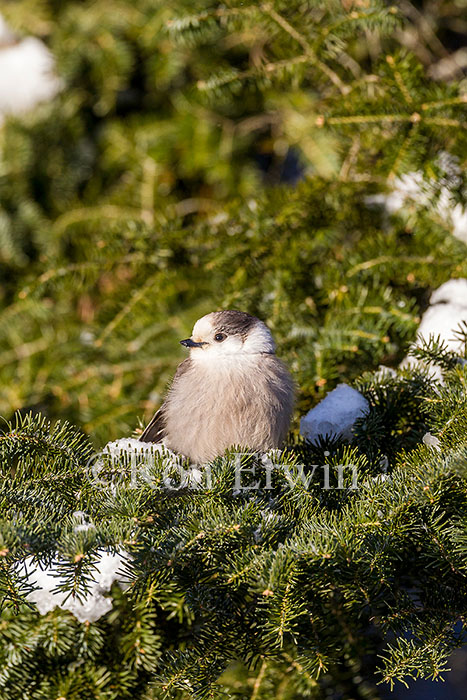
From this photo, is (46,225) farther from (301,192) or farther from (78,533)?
(78,533)

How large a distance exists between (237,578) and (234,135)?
234 cm

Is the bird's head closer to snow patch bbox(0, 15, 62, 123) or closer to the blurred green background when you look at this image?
the blurred green background

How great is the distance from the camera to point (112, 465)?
51.2 inches

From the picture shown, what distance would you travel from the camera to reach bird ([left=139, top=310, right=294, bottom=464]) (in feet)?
5.20

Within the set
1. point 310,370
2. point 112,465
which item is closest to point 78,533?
point 112,465

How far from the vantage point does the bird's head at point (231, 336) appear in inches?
69.9

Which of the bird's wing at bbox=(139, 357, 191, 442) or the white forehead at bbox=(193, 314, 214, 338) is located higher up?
the white forehead at bbox=(193, 314, 214, 338)

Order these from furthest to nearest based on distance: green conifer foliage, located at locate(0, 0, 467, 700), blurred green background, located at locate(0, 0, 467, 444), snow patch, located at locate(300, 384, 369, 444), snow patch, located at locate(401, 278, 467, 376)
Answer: blurred green background, located at locate(0, 0, 467, 444), snow patch, located at locate(401, 278, 467, 376), snow patch, located at locate(300, 384, 369, 444), green conifer foliage, located at locate(0, 0, 467, 700)

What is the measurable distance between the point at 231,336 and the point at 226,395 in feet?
0.69

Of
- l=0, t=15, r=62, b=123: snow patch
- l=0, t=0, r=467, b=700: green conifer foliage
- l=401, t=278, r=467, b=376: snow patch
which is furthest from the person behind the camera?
l=0, t=15, r=62, b=123: snow patch

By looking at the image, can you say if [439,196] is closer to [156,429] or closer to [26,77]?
[156,429]

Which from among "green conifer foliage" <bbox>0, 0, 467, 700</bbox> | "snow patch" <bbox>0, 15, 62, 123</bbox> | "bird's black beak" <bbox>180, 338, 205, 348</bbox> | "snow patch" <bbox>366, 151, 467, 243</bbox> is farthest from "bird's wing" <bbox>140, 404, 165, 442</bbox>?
"snow patch" <bbox>0, 15, 62, 123</bbox>

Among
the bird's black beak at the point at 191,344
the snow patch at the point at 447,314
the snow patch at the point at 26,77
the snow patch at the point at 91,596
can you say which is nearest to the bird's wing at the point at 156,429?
the bird's black beak at the point at 191,344

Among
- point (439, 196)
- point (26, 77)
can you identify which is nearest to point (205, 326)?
point (439, 196)
